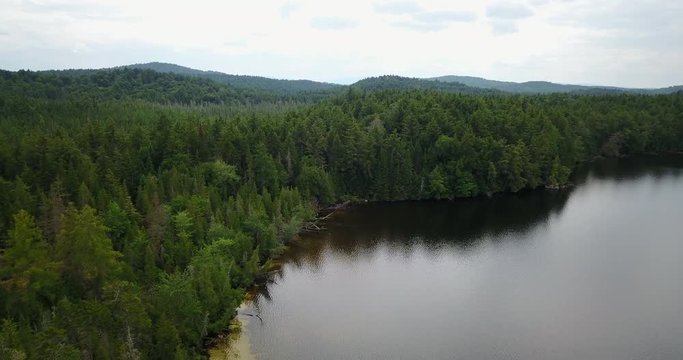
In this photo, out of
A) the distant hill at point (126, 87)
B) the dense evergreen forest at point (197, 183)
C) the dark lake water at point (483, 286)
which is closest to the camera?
the dense evergreen forest at point (197, 183)

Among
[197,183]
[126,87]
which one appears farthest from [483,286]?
[126,87]

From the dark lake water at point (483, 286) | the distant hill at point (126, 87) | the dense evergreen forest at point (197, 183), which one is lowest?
the dark lake water at point (483, 286)

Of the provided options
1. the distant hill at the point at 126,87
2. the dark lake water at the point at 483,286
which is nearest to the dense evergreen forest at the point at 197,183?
the dark lake water at the point at 483,286

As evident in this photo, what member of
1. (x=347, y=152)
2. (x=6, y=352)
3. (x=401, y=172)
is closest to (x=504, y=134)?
(x=401, y=172)

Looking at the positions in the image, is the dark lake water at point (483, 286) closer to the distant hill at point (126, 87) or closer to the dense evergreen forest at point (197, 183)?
the dense evergreen forest at point (197, 183)

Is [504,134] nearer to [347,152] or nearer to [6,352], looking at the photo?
[347,152]

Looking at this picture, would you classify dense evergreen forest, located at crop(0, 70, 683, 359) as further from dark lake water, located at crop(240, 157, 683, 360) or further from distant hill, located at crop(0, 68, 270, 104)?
distant hill, located at crop(0, 68, 270, 104)

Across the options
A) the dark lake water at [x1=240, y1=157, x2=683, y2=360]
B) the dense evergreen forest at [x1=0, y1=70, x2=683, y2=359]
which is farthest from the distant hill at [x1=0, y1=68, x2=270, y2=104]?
the dark lake water at [x1=240, y1=157, x2=683, y2=360]

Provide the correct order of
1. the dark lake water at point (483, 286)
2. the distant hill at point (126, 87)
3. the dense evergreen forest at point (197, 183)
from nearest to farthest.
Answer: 1. the dense evergreen forest at point (197, 183)
2. the dark lake water at point (483, 286)
3. the distant hill at point (126, 87)
